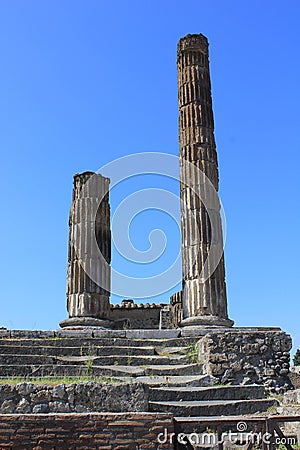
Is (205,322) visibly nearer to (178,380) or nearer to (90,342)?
(90,342)

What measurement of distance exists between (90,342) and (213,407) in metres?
3.30

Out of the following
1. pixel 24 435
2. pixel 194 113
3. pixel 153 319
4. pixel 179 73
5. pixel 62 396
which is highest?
pixel 179 73

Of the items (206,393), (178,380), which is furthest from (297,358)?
(206,393)

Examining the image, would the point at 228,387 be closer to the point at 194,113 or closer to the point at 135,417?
the point at 135,417

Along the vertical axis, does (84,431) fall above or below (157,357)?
below

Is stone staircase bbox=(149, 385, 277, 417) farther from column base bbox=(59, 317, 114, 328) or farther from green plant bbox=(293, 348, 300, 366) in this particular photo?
green plant bbox=(293, 348, 300, 366)

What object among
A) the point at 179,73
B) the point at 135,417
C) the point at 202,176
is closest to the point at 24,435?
the point at 135,417

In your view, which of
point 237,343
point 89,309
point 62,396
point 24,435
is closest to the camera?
point 24,435

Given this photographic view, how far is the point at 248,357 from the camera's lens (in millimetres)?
8266

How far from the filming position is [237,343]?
8.27 m

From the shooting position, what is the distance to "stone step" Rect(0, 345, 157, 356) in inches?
324

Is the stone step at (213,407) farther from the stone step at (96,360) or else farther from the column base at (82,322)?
the column base at (82,322)

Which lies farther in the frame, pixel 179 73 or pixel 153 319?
pixel 153 319

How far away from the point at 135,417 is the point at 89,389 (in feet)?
3.35
